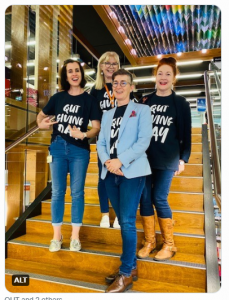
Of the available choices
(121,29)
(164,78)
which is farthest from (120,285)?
(121,29)

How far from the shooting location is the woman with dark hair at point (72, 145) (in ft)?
5.54

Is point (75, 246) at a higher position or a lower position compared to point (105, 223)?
lower

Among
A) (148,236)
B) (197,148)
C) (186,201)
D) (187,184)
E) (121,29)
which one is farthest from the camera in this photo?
(121,29)

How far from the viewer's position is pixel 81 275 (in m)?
1.63

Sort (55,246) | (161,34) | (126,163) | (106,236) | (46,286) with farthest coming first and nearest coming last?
(161,34) → (106,236) → (55,246) → (46,286) → (126,163)

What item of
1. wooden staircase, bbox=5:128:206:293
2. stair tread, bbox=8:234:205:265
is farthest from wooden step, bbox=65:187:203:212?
stair tread, bbox=8:234:205:265

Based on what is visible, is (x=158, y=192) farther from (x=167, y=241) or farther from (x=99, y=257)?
(x=99, y=257)

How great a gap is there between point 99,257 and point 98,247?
145mm

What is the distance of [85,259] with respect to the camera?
1723mm

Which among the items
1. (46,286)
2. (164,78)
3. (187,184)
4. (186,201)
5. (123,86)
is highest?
(164,78)

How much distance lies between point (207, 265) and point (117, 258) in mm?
600

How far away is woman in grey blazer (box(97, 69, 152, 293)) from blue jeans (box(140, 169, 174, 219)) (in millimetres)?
221
